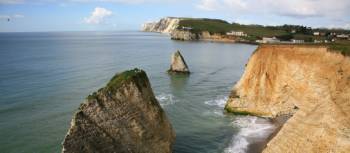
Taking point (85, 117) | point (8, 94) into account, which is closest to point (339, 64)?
point (85, 117)

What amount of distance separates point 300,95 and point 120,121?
747 inches

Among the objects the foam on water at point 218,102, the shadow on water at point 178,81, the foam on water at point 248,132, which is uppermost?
the shadow on water at point 178,81

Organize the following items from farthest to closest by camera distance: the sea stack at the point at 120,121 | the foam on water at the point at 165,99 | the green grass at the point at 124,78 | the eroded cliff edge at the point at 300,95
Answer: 1. the foam on water at the point at 165,99
2. the green grass at the point at 124,78
3. the eroded cliff edge at the point at 300,95
4. the sea stack at the point at 120,121

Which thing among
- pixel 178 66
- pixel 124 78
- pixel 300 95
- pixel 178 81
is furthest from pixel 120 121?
pixel 178 66

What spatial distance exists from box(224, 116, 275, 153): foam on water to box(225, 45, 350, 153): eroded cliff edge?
1.76 metres

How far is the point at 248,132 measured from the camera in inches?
1283

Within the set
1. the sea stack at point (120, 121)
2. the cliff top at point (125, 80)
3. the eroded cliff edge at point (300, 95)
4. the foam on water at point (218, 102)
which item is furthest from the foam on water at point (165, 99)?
the cliff top at point (125, 80)

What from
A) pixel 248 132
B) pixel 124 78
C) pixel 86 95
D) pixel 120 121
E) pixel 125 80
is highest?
pixel 124 78

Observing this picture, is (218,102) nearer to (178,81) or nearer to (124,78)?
(178,81)

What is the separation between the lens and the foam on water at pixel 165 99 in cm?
4324

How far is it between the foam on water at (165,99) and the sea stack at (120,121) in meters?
19.6

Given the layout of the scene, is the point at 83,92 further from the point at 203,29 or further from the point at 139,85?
the point at 203,29

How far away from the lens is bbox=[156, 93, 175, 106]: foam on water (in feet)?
142

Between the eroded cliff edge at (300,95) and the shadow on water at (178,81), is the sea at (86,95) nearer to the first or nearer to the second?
the shadow on water at (178,81)
